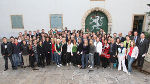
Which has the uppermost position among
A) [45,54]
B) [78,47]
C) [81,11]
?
[81,11]

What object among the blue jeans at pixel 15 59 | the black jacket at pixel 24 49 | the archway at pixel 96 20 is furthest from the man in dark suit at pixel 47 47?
the archway at pixel 96 20

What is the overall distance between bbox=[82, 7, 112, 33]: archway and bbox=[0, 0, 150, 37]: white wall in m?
0.38

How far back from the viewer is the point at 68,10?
1099 cm

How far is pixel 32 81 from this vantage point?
17.3 ft

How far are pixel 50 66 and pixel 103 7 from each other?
7348mm

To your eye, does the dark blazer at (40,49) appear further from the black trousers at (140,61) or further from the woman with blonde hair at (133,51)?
the black trousers at (140,61)

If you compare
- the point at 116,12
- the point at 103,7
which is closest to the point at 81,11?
the point at 103,7

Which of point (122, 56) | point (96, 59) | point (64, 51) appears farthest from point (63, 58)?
point (122, 56)

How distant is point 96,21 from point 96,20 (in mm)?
96

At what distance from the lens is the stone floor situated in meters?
5.23

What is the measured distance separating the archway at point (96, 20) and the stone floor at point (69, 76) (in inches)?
232

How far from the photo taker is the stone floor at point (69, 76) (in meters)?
5.23

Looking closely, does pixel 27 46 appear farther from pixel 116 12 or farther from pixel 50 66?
pixel 116 12

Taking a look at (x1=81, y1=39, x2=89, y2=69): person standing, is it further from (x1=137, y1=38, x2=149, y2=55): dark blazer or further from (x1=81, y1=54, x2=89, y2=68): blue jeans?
(x1=137, y1=38, x2=149, y2=55): dark blazer
